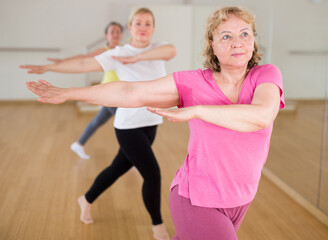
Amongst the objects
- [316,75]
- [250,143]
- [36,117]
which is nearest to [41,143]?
[36,117]

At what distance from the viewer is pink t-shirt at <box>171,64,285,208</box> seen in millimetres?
1467

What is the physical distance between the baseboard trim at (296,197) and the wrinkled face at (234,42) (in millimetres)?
1936

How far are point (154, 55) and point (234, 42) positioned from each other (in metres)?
1.23

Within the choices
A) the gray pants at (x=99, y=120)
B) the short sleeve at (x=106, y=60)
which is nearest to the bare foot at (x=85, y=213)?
the short sleeve at (x=106, y=60)

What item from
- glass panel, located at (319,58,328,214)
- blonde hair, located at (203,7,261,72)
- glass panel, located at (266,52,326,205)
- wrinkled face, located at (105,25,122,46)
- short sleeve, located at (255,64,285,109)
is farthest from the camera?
wrinkled face, located at (105,25,122,46)

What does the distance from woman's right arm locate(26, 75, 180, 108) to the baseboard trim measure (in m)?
1.95

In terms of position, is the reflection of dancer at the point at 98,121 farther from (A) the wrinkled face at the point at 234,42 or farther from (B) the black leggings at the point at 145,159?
(A) the wrinkled face at the point at 234,42

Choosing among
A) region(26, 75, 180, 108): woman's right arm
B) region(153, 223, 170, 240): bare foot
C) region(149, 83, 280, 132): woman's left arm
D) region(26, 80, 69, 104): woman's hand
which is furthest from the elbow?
region(153, 223, 170, 240): bare foot

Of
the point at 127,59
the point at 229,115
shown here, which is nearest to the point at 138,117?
the point at 127,59

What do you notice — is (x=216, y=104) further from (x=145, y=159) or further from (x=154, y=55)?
(x=154, y=55)

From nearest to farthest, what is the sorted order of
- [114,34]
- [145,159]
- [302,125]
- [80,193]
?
[145,159]
[302,125]
[80,193]
[114,34]

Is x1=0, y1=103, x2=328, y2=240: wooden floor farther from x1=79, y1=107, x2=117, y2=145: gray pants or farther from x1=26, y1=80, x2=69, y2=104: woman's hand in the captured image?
x1=26, y1=80, x2=69, y2=104: woman's hand

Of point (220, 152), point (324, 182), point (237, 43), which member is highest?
point (237, 43)

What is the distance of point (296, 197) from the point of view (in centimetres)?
342
